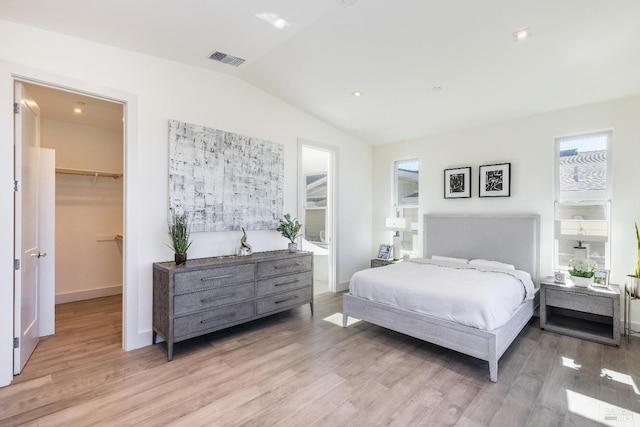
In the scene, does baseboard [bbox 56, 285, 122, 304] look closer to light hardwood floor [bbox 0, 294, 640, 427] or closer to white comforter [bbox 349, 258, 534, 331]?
light hardwood floor [bbox 0, 294, 640, 427]

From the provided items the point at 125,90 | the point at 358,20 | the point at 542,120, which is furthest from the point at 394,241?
the point at 125,90

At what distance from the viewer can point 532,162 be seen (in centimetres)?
420

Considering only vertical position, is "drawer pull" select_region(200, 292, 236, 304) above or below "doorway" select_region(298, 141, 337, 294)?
below

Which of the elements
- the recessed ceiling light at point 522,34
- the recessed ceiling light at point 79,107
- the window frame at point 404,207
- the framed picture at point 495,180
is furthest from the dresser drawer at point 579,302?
the recessed ceiling light at point 79,107

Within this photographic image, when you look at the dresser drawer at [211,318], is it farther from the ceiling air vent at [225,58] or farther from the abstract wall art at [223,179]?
the ceiling air vent at [225,58]

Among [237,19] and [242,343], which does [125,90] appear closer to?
[237,19]

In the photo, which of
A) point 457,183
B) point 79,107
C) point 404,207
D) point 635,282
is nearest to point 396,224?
point 404,207

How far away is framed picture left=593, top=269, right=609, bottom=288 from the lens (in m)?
3.52

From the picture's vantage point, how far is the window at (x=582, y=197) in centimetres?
367

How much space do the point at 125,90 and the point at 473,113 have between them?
429cm

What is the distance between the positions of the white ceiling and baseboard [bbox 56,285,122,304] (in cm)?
383

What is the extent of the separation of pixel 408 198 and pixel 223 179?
3.37 metres

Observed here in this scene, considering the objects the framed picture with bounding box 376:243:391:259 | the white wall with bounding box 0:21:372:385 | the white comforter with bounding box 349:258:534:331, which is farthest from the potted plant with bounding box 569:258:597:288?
the white wall with bounding box 0:21:372:385

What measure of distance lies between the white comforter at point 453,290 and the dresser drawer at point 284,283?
75 cm
